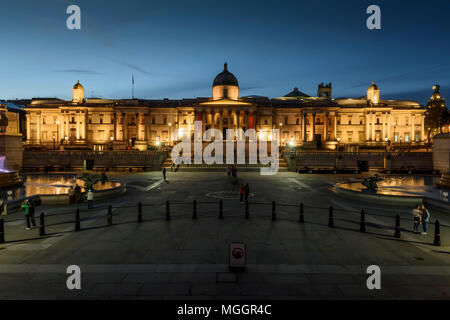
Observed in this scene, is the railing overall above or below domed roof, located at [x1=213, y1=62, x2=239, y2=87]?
below

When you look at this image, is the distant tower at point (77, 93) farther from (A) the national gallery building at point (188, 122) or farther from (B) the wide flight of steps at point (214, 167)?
(B) the wide flight of steps at point (214, 167)

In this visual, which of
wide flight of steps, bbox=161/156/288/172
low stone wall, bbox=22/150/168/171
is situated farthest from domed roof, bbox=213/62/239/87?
low stone wall, bbox=22/150/168/171

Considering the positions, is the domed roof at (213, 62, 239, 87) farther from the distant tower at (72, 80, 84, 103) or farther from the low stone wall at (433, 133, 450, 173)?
the low stone wall at (433, 133, 450, 173)

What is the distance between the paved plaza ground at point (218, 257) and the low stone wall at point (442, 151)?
2288cm

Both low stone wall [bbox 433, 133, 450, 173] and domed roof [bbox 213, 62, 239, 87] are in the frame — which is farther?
domed roof [bbox 213, 62, 239, 87]

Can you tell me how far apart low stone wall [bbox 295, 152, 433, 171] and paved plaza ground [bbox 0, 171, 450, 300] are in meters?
32.6

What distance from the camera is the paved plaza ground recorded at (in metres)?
7.85

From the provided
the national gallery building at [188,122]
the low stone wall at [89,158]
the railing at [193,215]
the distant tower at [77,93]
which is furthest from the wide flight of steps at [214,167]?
the distant tower at [77,93]

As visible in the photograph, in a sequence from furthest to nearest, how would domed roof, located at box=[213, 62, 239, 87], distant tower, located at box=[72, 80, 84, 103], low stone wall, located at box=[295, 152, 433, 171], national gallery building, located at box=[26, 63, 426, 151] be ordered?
distant tower, located at box=[72, 80, 84, 103] < national gallery building, located at box=[26, 63, 426, 151] < domed roof, located at box=[213, 62, 239, 87] < low stone wall, located at box=[295, 152, 433, 171]

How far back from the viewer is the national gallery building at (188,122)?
82.1 m

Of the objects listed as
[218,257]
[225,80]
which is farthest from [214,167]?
[225,80]

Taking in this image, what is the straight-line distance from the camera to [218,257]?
1014cm

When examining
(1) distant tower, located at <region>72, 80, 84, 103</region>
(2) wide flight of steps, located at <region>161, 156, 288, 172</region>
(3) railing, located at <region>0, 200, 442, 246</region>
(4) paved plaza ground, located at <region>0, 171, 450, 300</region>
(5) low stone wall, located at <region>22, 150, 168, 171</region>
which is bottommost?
(4) paved plaza ground, located at <region>0, 171, 450, 300</region>
